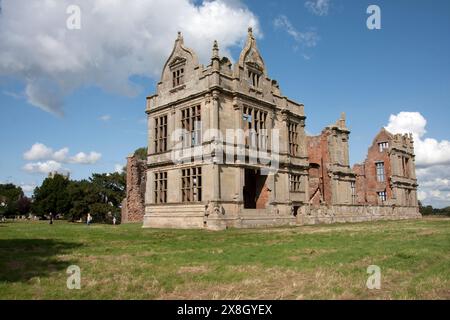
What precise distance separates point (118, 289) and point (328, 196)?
3635 cm

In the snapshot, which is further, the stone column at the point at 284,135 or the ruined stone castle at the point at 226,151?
Answer: the stone column at the point at 284,135

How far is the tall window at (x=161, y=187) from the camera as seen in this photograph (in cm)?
2966

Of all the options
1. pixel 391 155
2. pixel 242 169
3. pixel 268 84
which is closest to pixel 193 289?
pixel 242 169

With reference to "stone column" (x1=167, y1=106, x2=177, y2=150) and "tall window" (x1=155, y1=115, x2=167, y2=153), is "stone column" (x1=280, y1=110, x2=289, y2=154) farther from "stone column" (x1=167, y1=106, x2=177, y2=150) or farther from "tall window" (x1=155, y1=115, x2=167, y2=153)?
"tall window" (x1=155, y1=115, x2=167, y2=153)

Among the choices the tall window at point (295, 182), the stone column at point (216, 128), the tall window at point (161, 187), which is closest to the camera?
the stone column at point (216, 128)

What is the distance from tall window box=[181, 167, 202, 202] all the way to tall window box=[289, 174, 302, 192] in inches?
369

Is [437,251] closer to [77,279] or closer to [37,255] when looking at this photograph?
[77,279]

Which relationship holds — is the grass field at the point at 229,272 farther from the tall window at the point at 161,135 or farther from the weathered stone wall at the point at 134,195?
the weathered stone wall at the point at 134,195

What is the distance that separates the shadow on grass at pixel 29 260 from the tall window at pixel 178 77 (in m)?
18.2

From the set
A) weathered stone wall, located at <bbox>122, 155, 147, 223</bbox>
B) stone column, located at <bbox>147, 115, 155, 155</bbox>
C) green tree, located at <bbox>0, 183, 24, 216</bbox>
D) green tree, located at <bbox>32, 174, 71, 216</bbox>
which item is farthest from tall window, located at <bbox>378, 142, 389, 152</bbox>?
green tree, located at <bbox>0, 183, 24, 216</bbox>

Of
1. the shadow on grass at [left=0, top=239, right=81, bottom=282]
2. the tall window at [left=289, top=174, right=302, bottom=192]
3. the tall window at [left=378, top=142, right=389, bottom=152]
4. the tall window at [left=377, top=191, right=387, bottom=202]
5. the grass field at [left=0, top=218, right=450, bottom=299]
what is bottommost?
the grass field at [left=0, top=218, right=450, bottom=299]

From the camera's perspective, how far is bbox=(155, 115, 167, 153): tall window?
30.5m

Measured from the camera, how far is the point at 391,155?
52000mm

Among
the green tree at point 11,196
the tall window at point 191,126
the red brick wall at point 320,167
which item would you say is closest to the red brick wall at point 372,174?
the red brick wall at point 320,167
